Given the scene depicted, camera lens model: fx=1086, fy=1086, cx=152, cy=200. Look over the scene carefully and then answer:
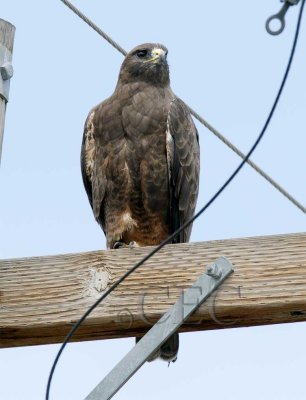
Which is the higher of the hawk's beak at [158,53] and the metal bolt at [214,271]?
the hawk's beak at [158,53]

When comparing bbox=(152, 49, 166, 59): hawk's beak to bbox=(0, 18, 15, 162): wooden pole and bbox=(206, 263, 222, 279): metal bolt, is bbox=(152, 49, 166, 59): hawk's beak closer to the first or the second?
bbox=(0, 18, 15, 162): wooden pole

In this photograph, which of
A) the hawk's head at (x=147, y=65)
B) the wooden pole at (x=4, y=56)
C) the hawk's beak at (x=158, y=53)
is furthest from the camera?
the hawk's beak at (x=158, y=53)

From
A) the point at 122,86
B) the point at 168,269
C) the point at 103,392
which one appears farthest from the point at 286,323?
the point at 122,86

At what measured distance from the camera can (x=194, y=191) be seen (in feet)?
21.7

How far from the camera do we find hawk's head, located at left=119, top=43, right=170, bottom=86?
7191 mm

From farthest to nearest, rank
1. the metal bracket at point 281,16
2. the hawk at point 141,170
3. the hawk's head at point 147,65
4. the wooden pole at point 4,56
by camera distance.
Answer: the hawk's head at point 147,65, the hawk at point 141,170, the wooden pole at point 4,56, the metal bracket at point 281,16

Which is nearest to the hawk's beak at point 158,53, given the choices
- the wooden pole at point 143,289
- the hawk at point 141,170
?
the hawk at point 141,170

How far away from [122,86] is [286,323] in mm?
3715

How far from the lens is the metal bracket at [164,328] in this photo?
334 centimetres

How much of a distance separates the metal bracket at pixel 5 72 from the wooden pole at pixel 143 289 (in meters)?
0.63

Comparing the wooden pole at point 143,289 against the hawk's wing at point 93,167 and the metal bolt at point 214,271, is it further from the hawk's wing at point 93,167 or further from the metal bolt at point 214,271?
the hawk's wing at point 93,167

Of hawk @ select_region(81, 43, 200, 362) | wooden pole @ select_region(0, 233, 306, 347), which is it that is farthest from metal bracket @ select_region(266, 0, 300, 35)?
hawk @ select_region(81, 43, 200, 362)

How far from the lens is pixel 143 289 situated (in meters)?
3.76

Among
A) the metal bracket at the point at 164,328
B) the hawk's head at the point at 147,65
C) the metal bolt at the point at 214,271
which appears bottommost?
the metal bracket at the point at 164,328
